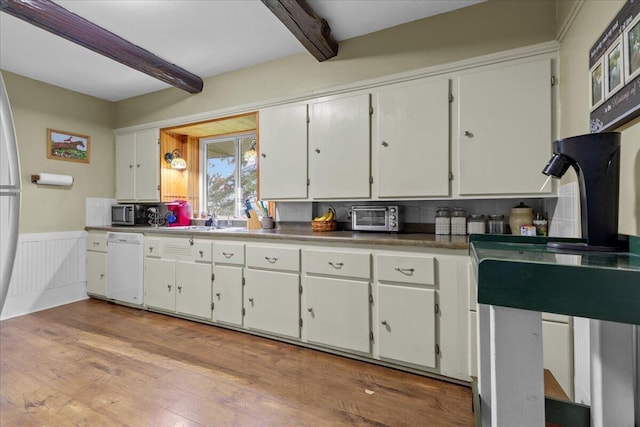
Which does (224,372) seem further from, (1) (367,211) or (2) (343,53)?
(2) (343,53)

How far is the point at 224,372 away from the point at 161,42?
2776 mm

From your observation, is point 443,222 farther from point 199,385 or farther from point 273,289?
point 199,385

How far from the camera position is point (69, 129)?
3.75 meters

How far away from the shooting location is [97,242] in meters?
3.75

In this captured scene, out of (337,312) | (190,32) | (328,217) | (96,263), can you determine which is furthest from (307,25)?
(96,263)

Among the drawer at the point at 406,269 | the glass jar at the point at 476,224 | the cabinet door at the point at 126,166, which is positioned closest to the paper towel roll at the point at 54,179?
the cabinet door at the point at 126,166

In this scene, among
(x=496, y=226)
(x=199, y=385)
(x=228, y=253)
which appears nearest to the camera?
(x=199, y=385)

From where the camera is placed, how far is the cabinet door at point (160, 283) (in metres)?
3.11

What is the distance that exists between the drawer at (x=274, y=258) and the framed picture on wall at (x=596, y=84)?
6.22ft

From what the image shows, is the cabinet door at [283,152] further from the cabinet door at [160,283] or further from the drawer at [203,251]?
the cabinet door at [160,283]

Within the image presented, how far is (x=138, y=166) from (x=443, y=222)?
11.8ft

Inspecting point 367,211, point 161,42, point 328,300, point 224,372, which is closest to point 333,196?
point 367,211

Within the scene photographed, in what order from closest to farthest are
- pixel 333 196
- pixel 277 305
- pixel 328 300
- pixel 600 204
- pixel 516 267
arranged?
pixel 516 267 → pixel 600 204 → pixel 328 300 → pixel 277 305 → pixel 333 196


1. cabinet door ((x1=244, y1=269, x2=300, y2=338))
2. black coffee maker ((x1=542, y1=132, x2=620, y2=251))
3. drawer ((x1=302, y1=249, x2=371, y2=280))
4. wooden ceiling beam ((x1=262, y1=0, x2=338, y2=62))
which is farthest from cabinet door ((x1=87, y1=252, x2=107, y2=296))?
black coffee maker ((x1=542, y1=132, x2=620, y2=251))
